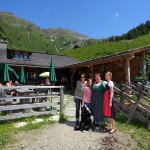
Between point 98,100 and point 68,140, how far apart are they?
1.66 metres

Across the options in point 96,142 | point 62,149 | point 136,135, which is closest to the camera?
point 62,149

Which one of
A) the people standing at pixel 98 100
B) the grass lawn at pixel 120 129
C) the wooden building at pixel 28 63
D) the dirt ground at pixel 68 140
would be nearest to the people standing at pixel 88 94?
the people standing at pixel 98 100

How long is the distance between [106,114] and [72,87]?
58.5ft

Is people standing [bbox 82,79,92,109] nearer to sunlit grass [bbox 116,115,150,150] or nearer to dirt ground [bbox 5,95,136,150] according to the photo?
dirt ground [bbox 5,95,136,150]

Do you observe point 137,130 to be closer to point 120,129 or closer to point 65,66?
Answer: point 120,129

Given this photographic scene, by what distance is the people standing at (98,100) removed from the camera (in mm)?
8281

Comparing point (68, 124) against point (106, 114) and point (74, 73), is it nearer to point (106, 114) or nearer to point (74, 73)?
point (106, 114)

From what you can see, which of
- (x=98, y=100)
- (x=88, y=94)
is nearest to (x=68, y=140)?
(x=98, y=100)

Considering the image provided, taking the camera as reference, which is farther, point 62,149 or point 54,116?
point 54,116

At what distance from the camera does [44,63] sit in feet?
89.0

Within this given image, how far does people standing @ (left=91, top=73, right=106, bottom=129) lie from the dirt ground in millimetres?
380

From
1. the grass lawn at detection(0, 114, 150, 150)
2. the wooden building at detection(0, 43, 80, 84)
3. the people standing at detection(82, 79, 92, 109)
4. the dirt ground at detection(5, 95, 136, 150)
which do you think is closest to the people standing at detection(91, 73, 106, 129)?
the people standing at detection(82, 79, 92, 109)

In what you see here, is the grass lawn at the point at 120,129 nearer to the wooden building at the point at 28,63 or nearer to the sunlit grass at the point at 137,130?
the sunlit grass at the point at 137,130

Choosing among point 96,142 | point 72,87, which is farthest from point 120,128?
point 72,87
